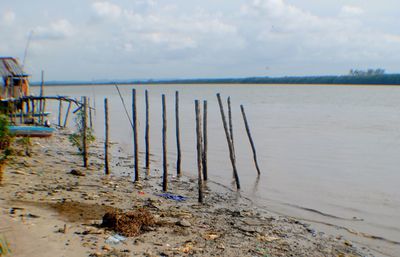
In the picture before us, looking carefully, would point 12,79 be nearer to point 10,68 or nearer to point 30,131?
point 10,68

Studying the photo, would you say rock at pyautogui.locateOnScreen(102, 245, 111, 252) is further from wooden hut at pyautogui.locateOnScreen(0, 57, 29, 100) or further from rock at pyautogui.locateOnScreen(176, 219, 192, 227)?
wooden hut at pyautogui.locateOnScreen(0, 57, 29, 100)

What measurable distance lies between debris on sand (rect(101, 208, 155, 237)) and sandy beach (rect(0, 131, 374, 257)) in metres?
0.09

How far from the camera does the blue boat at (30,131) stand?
63.4 ft

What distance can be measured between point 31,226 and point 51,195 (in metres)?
2.69

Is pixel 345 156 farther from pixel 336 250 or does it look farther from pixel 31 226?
pixel 31 226

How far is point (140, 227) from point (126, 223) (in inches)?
12.1

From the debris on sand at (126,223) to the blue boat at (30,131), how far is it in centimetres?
1190

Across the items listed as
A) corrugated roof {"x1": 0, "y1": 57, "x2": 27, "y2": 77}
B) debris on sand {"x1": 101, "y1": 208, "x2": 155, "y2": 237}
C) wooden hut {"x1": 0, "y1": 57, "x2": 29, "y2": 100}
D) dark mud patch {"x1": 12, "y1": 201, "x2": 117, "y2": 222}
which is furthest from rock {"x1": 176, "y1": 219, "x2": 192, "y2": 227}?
corrugated roof {"x1": 0, "y1": 57, "x2": 27, "y2": 77}

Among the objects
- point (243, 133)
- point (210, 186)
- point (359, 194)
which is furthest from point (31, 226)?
point (243, 133)

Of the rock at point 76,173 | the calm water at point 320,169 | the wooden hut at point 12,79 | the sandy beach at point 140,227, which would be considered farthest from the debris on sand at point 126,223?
the wooden hut at point 12,79

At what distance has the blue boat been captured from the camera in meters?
19.3

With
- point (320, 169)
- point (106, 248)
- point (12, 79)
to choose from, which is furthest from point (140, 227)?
point (12, 79)

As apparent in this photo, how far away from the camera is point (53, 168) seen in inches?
557

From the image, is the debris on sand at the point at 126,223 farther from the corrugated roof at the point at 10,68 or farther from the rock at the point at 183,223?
the corrugated roof at the point at 10,68
